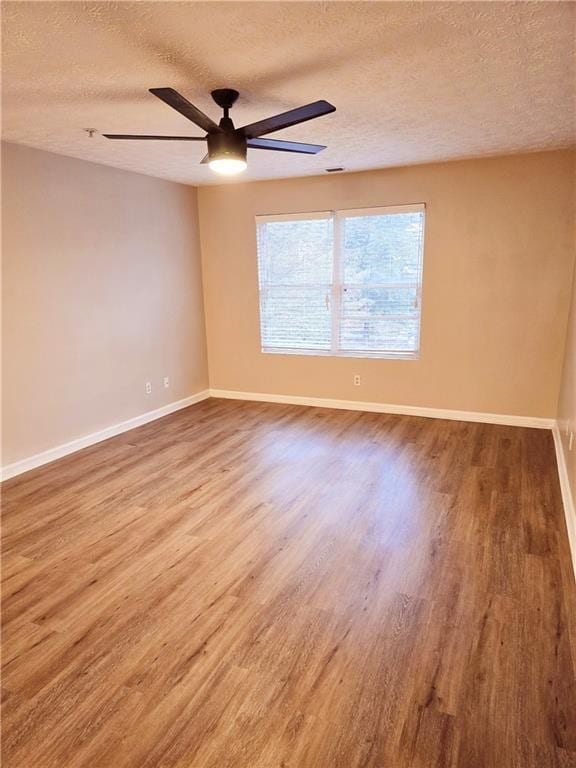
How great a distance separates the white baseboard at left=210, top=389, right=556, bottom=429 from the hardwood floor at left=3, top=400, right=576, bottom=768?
83cm

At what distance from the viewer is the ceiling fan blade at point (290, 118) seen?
2070 mm

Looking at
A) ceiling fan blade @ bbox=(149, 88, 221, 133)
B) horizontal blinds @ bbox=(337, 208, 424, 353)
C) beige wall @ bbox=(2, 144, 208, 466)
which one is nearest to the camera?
ceiling fan blade @ bbox=(149, 88, 221, 133)

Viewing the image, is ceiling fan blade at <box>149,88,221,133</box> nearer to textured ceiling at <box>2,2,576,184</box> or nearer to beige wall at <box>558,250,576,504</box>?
textured ceiling at <box>2,2,576,184</box>

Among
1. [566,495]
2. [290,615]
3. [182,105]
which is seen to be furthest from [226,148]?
[566,495]

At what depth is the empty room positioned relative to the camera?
166 centimetres

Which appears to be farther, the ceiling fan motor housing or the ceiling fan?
the ceiling fan motor housing

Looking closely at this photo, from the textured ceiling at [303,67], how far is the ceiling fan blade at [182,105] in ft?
0.71

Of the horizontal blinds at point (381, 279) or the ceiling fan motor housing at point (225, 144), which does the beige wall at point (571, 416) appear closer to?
the horizontal blinds at point (381, 279)

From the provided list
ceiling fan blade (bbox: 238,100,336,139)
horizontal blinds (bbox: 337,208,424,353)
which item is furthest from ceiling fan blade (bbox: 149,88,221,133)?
horizontal blinds (bbox: 337,208,424,353)

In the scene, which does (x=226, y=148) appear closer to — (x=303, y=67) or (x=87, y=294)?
(x=303, y=67)

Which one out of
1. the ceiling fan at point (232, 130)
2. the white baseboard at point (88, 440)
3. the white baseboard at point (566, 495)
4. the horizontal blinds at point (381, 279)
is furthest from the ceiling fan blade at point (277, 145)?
the white baseboard at point (88, 440)

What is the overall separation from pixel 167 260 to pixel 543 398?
4129 mm

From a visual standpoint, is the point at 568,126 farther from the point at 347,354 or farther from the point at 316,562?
the point at 316,562

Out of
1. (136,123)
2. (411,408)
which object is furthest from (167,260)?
(411,408)
